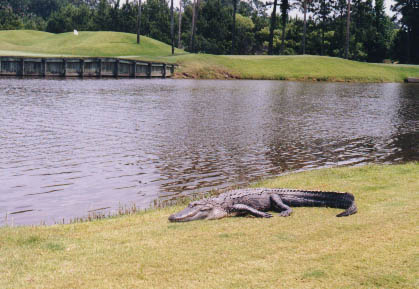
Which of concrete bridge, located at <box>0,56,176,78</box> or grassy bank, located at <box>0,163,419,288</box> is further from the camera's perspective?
concrete bridge, located at <box>0,56,176,78</box>

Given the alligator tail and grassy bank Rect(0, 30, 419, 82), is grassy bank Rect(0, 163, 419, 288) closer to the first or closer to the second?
the alligator tail

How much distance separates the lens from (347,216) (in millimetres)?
10305

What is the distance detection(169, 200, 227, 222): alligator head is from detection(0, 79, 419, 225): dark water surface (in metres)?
2.98

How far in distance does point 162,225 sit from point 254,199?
2.24m

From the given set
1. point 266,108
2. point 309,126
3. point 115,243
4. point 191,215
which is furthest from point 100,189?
point 266,108

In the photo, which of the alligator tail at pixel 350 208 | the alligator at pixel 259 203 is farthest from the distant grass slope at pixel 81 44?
the alligator tail at pixel 350 208

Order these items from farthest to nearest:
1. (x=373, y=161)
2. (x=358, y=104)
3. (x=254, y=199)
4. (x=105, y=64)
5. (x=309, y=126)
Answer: (x=105, y=64), (x=358, y=104), (x=309, y=126), (x=373, y=161), (x=254, y=199)

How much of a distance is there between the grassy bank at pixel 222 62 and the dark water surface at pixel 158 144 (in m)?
34.4

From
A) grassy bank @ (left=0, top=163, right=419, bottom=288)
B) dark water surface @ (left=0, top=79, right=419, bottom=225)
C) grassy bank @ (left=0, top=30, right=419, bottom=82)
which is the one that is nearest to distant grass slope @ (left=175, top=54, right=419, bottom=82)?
grassy bank @ (left=0, top=30, right=419, bottom=82)

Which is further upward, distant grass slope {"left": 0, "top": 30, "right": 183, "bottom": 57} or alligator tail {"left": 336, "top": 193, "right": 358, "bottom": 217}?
distant grass slope {"left": 0, "top": 30, "right": 183, "bottom": 57}

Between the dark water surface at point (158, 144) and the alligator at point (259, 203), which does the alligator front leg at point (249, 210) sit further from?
the dark water surface at point (158, 144)

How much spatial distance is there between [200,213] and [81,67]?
5999 centimetres

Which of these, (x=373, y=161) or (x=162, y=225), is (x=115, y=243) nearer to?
(x=162, y=225)

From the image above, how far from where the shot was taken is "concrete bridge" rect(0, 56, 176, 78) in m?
62.8
